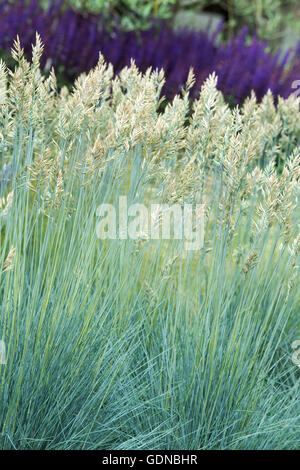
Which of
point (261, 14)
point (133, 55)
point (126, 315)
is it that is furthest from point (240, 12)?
point (126, 315)

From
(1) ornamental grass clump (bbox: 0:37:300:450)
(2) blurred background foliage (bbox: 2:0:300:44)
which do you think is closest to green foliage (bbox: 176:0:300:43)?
(2) blurred background foliage (bbox: 2:0:300:44)

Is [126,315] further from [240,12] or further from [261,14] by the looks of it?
[261,14]

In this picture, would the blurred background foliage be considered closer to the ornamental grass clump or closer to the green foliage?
the green foliage

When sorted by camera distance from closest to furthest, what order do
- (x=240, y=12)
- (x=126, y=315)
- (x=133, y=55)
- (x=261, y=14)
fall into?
(x=126, y=315) → (x=133, y=55) → (x=240, y=12) → (x=261, y=14)

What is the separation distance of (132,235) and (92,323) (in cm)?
34

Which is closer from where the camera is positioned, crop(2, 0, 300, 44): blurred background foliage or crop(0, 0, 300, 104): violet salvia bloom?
crop(0, 0, 300, 104): violet salvia bloom

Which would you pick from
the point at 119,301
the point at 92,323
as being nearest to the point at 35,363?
the point at 92,323

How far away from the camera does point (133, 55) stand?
480cm

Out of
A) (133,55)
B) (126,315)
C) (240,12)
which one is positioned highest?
(240,12)

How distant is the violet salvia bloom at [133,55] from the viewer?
181 inches

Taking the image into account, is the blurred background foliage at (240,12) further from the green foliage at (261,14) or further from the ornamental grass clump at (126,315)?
the ornamental grass clump at (126,315)

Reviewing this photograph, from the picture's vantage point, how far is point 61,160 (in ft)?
6.98

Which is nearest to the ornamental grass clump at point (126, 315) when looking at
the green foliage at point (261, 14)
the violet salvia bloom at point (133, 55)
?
the violet salvia bloom at point (133, 55)

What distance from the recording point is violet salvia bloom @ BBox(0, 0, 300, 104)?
15.1 ft
